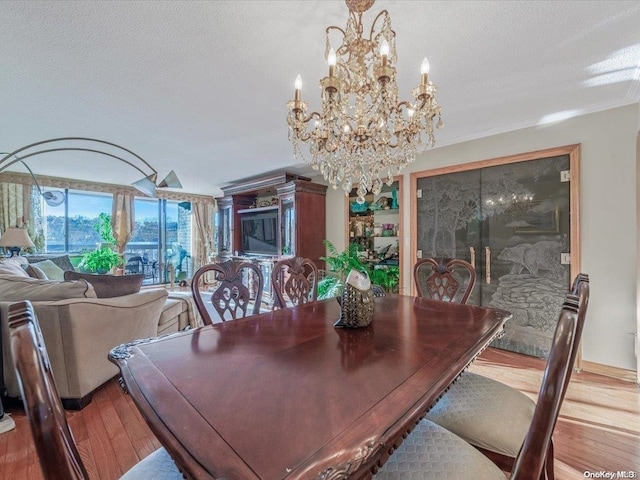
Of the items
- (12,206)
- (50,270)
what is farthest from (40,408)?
(12,206)

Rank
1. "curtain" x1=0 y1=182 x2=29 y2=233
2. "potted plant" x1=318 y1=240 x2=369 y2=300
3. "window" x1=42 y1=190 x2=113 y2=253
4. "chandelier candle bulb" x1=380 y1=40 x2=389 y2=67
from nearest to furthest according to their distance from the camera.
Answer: "chandelier candle bulb" x1=380 y1=40 x2=389 y2=67 → "potted plant" x1=318 y1=240 x2=369 y2=300 → "curtain" x1=0 y1=182 x2=29 y2=233 → "window" x1=42 y1=190 x2=113 y2=253

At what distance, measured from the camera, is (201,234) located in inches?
282

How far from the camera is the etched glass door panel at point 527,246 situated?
9.52 ft

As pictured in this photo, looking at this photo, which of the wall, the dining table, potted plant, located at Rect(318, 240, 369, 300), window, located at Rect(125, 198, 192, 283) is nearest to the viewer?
the dining table

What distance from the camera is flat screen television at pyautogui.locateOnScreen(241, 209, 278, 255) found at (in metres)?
5.31

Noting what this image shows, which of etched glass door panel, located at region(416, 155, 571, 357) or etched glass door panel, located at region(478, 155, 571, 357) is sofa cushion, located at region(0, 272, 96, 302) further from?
etched glass door panel, located at region(478, 155, 571, 357)

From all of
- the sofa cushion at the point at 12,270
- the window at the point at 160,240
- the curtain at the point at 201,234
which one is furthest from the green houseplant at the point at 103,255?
the sofa cushion at the point at 12,270

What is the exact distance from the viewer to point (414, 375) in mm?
965

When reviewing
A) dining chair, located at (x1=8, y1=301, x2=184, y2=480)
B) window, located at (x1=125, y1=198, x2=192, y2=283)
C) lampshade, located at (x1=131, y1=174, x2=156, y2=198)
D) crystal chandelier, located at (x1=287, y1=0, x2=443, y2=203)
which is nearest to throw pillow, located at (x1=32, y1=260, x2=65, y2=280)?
window, located at (x1=125, y1=198, x2=192, y2=283)

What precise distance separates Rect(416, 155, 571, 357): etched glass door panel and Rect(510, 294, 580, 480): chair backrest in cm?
285

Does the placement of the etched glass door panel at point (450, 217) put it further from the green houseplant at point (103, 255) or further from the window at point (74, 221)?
the window at point (74, 221)

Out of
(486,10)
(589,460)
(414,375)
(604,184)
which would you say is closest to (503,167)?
(604,184)

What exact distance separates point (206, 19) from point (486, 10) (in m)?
1.42

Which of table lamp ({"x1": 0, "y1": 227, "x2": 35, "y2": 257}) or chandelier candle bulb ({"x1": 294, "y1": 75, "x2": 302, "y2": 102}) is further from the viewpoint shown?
table lamp ({"x1": 0, "y1": 227, "x2": 35, "y2": 257})
